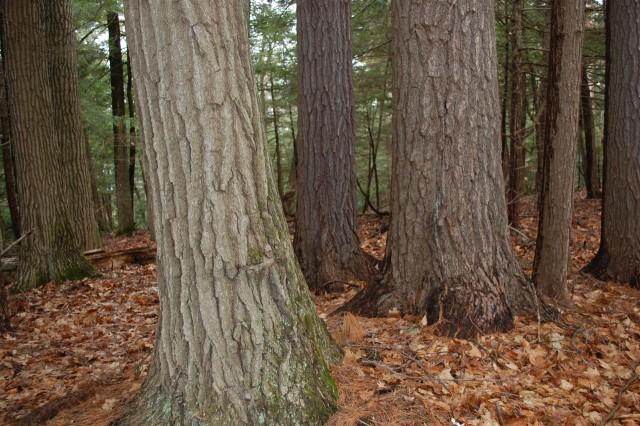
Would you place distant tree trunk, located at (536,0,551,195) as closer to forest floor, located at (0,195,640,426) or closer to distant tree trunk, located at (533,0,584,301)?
distant tree trunk, located at (533,0,584,301)

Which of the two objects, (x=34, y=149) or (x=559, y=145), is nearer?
(x=559, y=145)

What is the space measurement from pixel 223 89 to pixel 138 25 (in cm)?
54

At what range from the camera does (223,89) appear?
2633 mm

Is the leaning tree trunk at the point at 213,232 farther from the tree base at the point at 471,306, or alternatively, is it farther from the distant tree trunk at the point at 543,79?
the distant tree trunk at the point at 543,79

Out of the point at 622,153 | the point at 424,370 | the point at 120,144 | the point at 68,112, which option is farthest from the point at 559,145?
the point at 120,144

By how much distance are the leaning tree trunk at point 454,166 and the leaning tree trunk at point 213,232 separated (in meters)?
1.68

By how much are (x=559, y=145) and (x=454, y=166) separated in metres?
1.26

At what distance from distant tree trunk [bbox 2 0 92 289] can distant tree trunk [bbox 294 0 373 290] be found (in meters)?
4.25

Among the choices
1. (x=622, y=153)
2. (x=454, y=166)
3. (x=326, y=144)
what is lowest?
(x=454, y=166)

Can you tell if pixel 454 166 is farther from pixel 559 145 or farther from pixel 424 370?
pixel 424 370

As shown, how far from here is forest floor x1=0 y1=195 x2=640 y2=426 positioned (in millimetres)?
3078

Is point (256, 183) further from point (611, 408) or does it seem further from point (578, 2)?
point (578, 2)

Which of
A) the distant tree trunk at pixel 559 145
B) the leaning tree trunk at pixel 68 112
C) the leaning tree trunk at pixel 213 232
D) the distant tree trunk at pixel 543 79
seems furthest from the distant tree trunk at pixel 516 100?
the leaning tree trunk at pixel 68 112

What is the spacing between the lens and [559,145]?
185 inches
